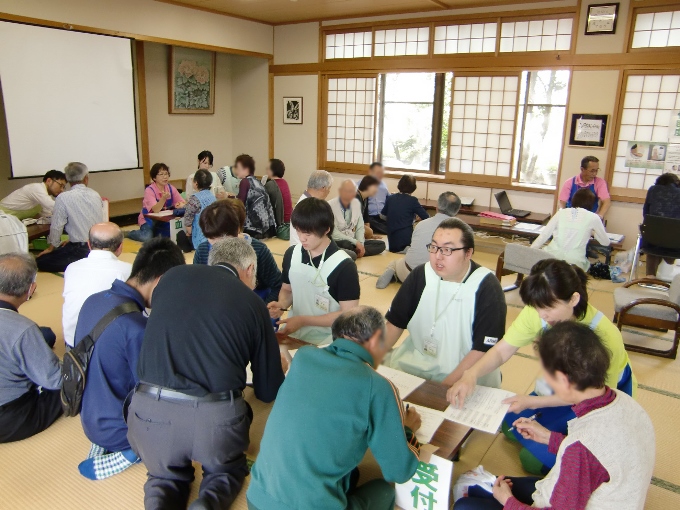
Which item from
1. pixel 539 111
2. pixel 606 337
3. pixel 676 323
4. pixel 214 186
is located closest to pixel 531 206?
pixel 539 111

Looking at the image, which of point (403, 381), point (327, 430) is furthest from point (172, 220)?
point (327, 430)

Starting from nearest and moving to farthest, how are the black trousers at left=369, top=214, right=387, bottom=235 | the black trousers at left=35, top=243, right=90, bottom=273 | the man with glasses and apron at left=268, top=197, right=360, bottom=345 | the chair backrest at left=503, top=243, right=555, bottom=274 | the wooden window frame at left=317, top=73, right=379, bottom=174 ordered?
the man with glasses and apron at left=268, top=197, right=360, bottom=345 → the chair backrest at left=503, top=243, right=555, bottom=274 → the black trousers at left=35, top=243, right=90, bottom=273 → the black trousers at left=369, top=214, right=387, bottom=235 → the wooden window frame at left=317, top=73, right=379, bottom=174

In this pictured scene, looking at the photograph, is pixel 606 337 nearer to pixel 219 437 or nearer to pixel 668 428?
pixel 668 428

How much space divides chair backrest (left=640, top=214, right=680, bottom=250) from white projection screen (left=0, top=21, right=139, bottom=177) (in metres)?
6.13

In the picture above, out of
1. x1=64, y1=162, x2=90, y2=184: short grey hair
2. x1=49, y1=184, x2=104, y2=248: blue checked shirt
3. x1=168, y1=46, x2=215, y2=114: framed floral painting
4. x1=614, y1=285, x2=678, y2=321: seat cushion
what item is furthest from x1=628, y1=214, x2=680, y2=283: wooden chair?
x1=168, y1=46, x2=215, y2=114: framed floral painting

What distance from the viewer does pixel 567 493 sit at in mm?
1492

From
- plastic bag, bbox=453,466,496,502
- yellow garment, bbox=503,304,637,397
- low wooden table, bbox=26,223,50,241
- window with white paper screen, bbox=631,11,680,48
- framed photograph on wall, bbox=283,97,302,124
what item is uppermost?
window with white paper screen, bbox=631,11,680,48

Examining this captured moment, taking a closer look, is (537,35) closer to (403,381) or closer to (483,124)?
(483,124)

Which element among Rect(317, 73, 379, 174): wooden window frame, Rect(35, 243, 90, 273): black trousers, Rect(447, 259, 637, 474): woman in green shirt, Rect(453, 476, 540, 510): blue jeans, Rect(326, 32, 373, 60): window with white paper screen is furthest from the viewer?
Rect(317, 73, 379, 174): wooden window frame

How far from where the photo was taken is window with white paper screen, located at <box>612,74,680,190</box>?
589 cm

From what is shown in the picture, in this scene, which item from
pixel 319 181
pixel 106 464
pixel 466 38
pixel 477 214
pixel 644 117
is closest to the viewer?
pixel 106 464

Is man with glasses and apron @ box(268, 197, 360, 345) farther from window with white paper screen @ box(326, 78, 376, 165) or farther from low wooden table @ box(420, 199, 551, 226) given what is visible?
window with white paper screen @ box(326, 78, 376, 165)

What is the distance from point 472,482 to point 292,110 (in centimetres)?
755

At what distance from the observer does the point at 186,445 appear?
1.96m
